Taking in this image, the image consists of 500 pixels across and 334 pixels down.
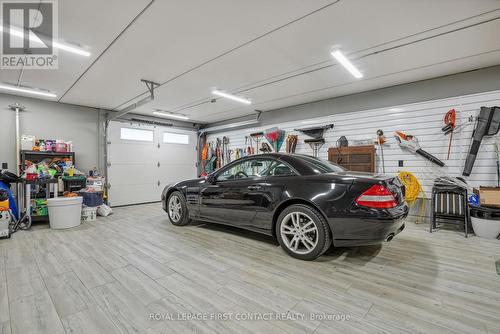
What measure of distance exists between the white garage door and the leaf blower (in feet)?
25.2

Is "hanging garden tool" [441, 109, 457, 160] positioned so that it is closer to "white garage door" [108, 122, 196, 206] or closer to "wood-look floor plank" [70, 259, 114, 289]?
"wood-look floor plank" [70, 259, 114, 289]

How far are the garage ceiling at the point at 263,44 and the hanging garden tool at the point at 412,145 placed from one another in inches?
43.8

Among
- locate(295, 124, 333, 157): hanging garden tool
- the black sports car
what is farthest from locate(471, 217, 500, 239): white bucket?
locate(295, 124, 333, 157): hanging garden tool

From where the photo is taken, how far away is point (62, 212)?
3922 mm

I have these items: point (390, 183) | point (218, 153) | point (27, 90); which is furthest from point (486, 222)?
point (27, 90)

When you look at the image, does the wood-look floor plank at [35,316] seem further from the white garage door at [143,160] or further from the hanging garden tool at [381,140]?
the hanging garden tool at [381,140]

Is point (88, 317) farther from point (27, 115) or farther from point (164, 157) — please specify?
point (164, 157)

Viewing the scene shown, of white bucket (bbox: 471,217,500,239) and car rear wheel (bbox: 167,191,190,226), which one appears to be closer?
white bucket (bbox: 471,217,500,239)

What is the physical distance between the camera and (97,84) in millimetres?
4340

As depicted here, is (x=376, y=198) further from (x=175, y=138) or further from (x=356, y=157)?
(x=175, y=138)

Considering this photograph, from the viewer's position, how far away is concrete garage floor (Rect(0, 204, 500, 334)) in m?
1.47

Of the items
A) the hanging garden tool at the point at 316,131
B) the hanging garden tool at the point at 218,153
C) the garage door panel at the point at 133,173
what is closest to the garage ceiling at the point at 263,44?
the hanging garden tool at the point at 316,131

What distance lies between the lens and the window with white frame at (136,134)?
21.5ft

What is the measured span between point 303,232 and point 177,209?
7.91 feet
